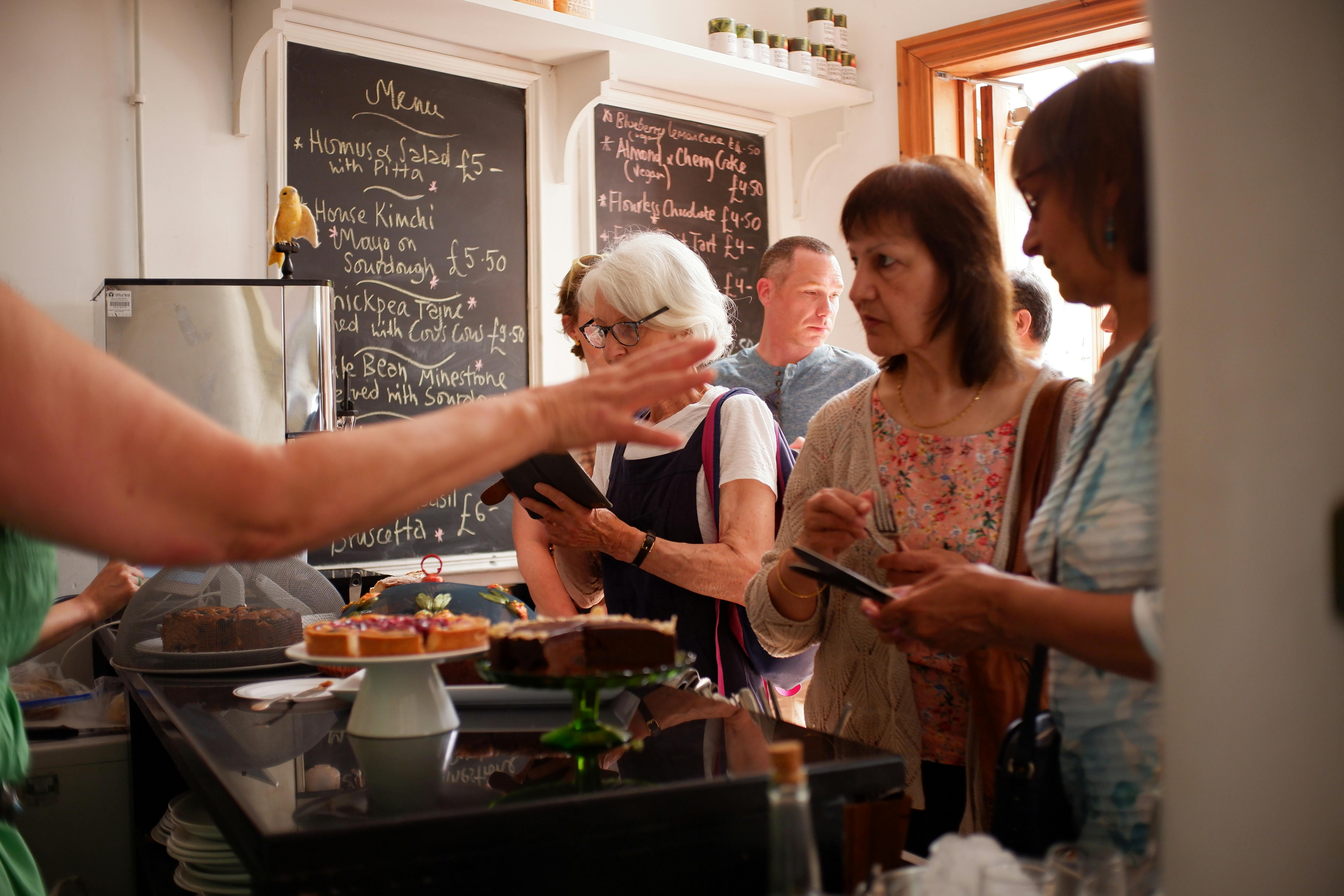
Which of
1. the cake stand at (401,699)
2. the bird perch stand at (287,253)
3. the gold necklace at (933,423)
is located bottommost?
the cake stand at (401,699)

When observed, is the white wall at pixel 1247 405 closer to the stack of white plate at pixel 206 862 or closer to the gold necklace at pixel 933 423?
the gold necklace at pixel 933 423

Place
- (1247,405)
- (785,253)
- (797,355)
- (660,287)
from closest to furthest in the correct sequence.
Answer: (1247,405)
(660,287)
(797,355)
(785,253)

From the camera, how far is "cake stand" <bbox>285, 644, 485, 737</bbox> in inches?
52.6

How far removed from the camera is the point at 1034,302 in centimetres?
315

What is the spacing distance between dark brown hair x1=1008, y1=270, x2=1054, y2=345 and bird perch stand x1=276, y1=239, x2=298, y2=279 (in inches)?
82.5

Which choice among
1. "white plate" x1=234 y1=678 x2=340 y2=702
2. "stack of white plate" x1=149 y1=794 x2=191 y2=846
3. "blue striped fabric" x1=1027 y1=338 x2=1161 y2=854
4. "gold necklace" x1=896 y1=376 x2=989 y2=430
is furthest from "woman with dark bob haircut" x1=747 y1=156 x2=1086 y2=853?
"stack of white plate" x1=149 y1=794 x2=191 y2=846

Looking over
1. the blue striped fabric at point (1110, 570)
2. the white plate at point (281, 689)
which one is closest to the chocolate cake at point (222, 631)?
the white plate at point (281, 689)

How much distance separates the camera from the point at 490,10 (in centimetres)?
355

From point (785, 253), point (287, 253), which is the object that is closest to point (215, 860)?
point (287, 253)

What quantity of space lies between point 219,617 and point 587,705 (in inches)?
40.6

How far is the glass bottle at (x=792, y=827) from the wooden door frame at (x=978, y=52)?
358 centimetres

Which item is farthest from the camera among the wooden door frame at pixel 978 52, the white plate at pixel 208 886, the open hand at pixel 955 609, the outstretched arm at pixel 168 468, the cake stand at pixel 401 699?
the wooden door frame at pixel 978 52

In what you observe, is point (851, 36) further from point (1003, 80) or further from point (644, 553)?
point (644, 553)

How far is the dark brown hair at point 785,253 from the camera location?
3719 mm
